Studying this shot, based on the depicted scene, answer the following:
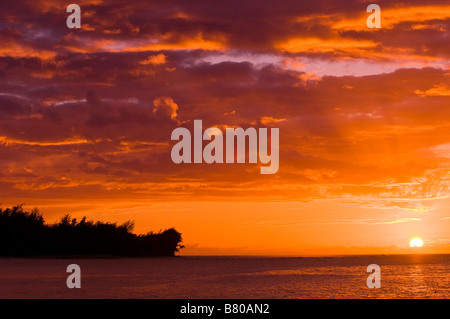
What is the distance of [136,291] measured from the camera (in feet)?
277

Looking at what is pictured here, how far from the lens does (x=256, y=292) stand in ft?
275
